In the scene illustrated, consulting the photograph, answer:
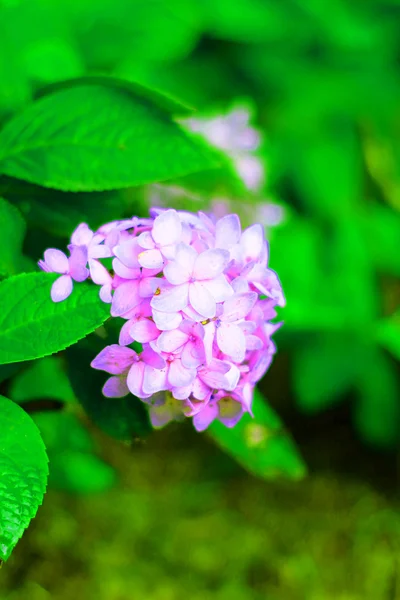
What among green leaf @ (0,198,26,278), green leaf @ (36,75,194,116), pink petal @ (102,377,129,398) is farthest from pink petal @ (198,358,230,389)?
green leaf @ (36,75,194,116)

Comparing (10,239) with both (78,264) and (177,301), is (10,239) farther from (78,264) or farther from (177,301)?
(177,301)

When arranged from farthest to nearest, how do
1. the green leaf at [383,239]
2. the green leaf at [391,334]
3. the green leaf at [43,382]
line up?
the green leaf at [383,239] → the green leaf at [391,334] → the green leaf at [43,382]

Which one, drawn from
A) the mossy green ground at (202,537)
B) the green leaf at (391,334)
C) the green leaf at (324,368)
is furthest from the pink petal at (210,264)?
the green leaf at (324,368)

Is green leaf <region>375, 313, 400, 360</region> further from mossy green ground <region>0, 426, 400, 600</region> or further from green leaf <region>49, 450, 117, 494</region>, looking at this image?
green leaf <region>49, 450, 117, 494</region>

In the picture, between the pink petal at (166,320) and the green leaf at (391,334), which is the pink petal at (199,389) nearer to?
the pink petal at (166,320)

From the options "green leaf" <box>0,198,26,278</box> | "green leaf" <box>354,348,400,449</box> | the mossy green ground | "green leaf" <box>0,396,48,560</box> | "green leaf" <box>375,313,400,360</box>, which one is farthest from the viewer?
"green leaf" <box>354,348,400,449</box>

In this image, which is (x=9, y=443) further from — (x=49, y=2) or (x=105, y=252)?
(x=49, y=2)
